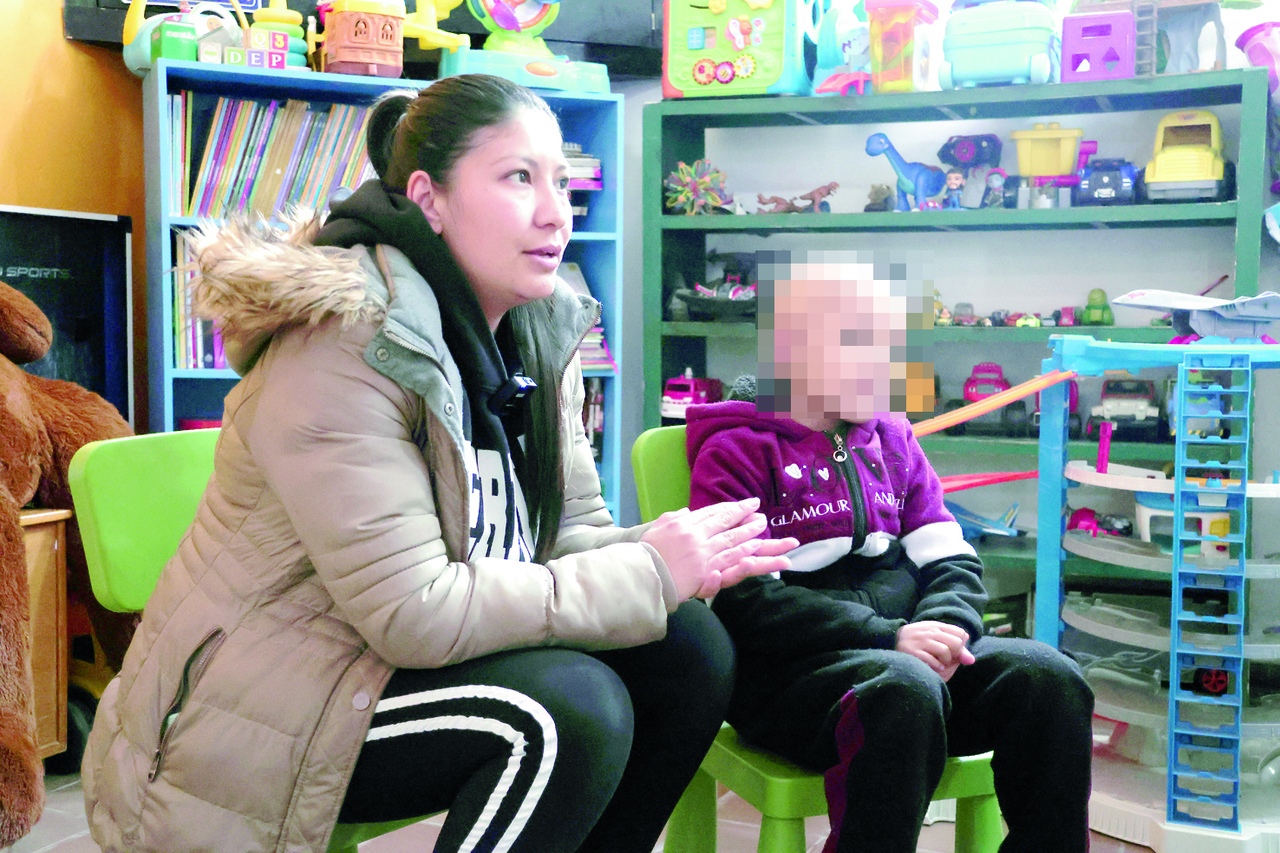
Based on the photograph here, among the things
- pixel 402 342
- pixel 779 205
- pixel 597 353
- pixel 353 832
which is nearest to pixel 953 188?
pixel 779 205

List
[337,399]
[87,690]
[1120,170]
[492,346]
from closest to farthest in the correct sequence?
[337,399]
[492,346]
[87,690]
[1120,170]

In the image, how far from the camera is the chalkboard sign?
221cm

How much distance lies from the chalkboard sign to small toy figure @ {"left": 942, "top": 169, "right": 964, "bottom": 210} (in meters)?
1.82

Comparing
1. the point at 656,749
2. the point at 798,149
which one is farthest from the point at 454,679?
the point at 798,149

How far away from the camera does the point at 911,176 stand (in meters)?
2.51

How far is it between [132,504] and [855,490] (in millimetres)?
790

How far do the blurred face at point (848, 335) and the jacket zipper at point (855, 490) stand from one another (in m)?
0.06

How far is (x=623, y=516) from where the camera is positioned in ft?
9.07

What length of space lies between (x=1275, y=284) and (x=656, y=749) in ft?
6.55

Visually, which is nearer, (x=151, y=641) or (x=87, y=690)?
(x=151, y=641)

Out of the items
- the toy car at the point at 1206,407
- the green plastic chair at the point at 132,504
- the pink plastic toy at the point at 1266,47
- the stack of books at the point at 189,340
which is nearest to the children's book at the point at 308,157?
the stack of books at the point at 189,340

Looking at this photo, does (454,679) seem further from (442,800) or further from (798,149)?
(798,149)

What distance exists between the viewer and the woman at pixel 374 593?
2.87ft

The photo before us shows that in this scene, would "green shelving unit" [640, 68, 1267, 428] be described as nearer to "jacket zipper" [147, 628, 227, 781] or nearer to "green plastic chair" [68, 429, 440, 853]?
"green plastic chair" [68, 429, 440, 853]
